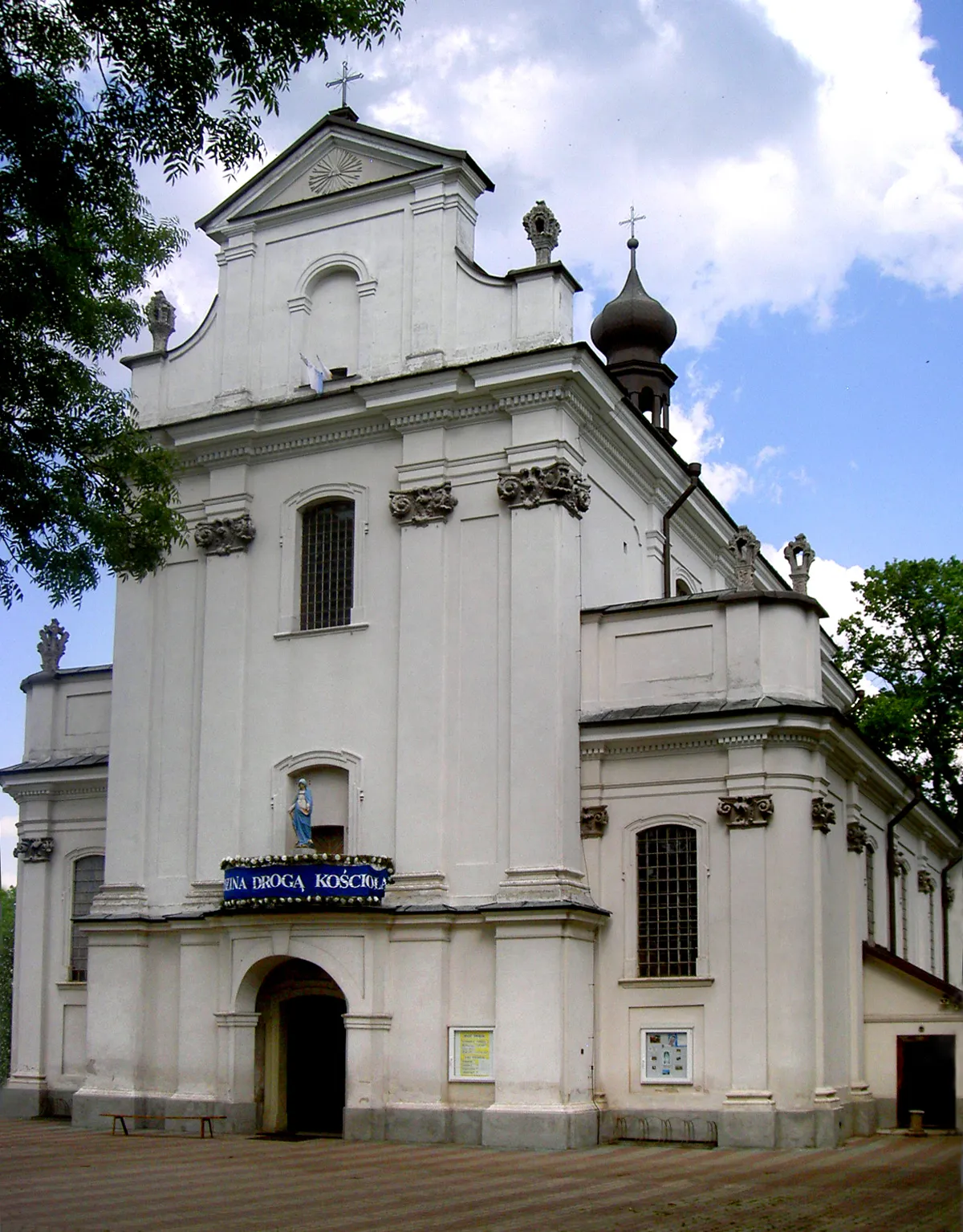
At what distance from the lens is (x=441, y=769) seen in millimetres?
24188

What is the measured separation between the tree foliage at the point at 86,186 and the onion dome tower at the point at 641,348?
20.1 m

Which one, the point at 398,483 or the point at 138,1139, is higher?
the point at 398,483

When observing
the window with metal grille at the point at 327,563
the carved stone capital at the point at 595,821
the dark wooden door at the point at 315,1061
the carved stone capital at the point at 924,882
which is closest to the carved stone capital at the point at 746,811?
the carved stone capital at the point at 595,821

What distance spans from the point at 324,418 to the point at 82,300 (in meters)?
10.9

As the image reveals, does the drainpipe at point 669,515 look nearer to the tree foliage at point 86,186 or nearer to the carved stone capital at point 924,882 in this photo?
the carved stone capital at point 924,882

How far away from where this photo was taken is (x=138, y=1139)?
76.0 ft

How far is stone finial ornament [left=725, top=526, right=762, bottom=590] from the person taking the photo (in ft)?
82.1

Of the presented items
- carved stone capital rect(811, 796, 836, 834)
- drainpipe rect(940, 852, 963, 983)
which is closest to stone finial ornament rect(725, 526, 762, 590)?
carved stone capital rect(811, 796, 836, 834)

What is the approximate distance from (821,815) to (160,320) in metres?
15.1

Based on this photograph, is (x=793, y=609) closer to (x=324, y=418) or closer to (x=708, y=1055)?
(x=708, y=1055)

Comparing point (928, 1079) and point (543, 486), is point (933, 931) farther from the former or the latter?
point (543, 486)

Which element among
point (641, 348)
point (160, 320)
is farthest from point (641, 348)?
point (160, 320)

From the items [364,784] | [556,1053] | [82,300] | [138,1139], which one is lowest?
[138,1139]

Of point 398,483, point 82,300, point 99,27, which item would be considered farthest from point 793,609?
point 99,27
